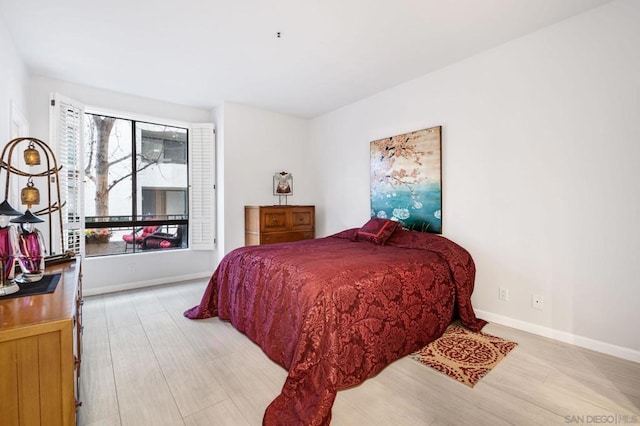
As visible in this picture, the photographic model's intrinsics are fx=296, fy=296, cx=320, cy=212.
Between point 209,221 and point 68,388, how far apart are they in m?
3.49

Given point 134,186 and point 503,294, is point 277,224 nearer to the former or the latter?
point 134,186

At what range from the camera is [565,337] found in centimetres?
242

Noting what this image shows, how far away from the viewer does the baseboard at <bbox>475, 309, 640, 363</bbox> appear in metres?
2.15

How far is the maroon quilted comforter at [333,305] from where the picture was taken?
1713 mm

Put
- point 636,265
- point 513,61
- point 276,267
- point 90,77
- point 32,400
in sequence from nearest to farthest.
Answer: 1. point 32,400
2. point 636,265
3. point 276,267
4. point 513,61
5. point 90,77

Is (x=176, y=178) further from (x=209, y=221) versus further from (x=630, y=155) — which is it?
(x=630, y=155)

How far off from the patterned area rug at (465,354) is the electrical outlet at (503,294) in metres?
0.43

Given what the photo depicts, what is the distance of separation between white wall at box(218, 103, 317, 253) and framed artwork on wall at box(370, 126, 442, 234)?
1486 millimetres

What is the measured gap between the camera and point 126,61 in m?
3.02

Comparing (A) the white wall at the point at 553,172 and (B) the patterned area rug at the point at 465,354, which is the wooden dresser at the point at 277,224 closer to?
(A) the white wall at the point at 553,172

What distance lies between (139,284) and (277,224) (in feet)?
6.74

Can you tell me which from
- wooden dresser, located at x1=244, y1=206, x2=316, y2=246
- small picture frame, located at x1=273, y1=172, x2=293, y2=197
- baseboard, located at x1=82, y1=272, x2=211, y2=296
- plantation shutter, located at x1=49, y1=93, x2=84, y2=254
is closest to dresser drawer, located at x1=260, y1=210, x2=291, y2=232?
wooden dresser, located at x1=244, y1=206, x2=316, y2=246

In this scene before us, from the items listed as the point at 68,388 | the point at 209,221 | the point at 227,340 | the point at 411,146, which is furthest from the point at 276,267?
the point at 209,221

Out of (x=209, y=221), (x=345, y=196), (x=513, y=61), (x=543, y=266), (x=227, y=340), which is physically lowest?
(x=227, y=340)
